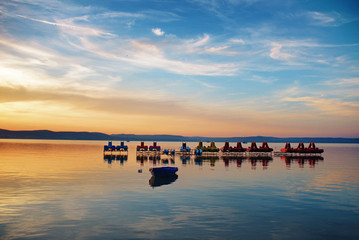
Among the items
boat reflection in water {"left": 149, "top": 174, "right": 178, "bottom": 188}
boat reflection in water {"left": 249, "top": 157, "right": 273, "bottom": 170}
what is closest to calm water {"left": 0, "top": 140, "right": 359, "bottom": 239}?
boat reflection in water {"left": 149, "top": 174, "right": 178, "bottom": 188}

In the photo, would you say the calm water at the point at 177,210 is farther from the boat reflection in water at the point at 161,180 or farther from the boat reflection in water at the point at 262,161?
the boat reflection in water at the point at 262,161

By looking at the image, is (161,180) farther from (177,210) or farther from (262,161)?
(262,161)

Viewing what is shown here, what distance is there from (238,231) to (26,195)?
22.9 metres

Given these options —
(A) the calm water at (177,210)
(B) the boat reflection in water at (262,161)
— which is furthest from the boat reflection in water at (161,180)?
(B) the boat reflection in water at (262,161)

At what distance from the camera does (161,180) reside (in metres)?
41.8

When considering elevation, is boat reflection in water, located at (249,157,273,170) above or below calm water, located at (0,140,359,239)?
below

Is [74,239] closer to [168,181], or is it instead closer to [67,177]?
[168,181]

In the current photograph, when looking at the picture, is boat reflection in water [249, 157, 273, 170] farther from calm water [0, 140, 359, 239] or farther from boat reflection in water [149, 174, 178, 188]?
boat reflection in water [149, 174, 178, 188]

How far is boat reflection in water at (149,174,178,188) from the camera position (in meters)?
38.5

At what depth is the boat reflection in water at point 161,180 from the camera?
126 ft

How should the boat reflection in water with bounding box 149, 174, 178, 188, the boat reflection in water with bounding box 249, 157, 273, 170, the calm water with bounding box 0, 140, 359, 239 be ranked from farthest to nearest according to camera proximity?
the boat reflection in water with bounding box 249, 157, 273, 170 → the boat reflection in water with bounding box 149, 174, 178, 188 → the calm water with bounding box 0, 140, 359, 239

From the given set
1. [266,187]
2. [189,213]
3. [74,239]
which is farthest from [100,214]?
[266,187]

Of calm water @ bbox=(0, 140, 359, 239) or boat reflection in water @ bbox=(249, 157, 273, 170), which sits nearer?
calm water @ bbox=(0, 140, 359, 239)

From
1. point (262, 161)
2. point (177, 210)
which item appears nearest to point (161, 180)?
point (177, 210)
